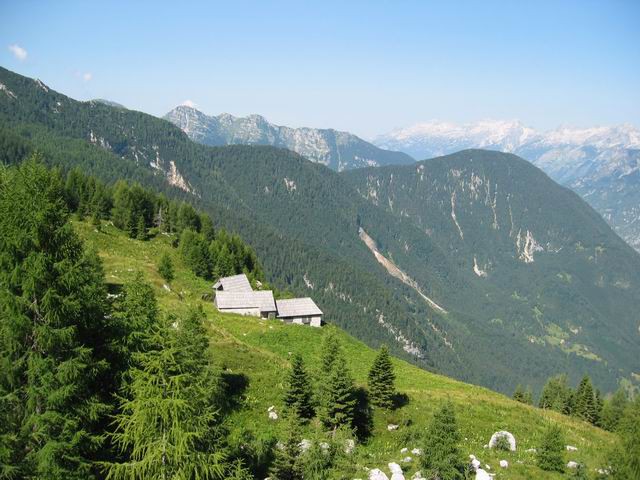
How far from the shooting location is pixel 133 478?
1397 cm

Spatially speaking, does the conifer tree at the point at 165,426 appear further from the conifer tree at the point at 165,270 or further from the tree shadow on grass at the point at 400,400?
the conifer tree at the point at 165,270

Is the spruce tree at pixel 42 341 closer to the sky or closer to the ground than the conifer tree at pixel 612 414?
closer to the sky

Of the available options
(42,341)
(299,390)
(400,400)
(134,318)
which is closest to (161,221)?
(400,400)

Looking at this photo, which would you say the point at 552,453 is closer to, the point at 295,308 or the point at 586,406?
the point at 295,308

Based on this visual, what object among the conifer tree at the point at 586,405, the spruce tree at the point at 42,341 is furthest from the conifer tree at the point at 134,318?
the conifer tree at the point at 586,405

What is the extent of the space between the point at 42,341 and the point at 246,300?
55672 millimetres

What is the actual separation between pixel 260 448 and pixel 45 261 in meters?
16.6

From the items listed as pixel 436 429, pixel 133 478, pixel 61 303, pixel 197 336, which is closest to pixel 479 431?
pixel 436 429

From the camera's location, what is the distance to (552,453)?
95.2ft

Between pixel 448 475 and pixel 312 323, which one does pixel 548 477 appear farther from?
pixel 312 323

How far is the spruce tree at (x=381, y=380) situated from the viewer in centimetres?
3897

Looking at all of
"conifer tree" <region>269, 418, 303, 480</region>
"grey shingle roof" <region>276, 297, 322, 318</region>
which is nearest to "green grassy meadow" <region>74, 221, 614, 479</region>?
"conifer tree" <region>269, 418, 303, 480</region>

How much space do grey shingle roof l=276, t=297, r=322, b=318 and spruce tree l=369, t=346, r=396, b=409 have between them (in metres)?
34.4

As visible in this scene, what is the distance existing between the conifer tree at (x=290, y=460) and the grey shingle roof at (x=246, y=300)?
157ft
